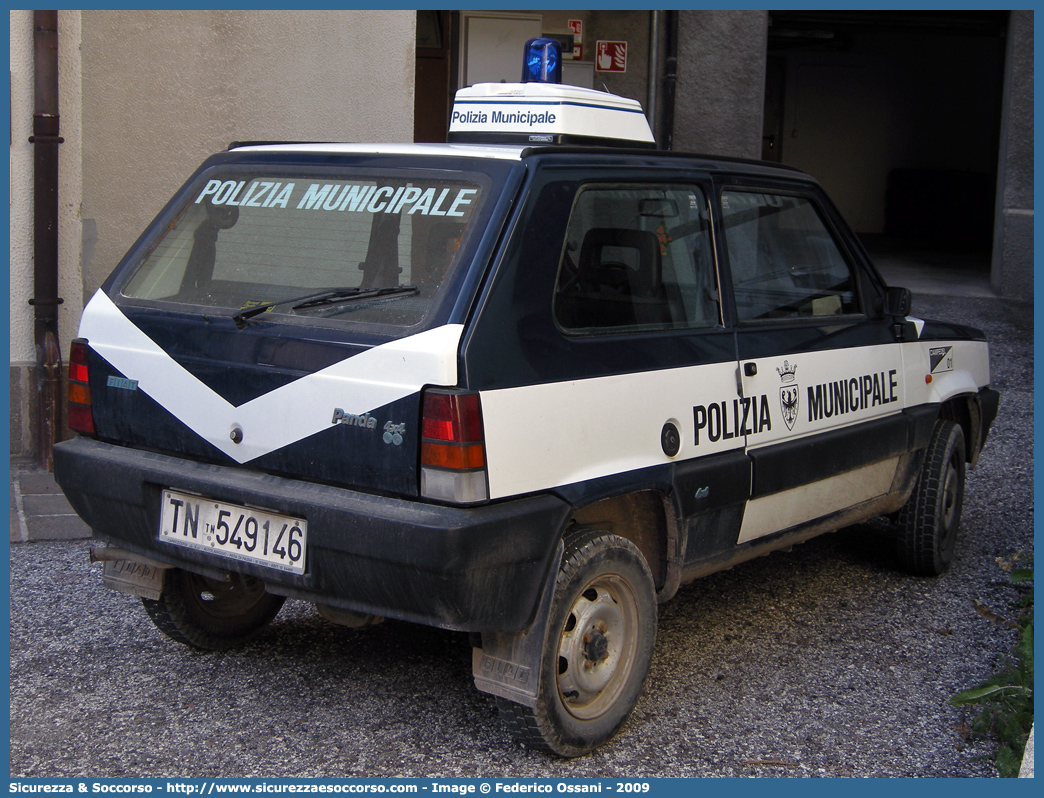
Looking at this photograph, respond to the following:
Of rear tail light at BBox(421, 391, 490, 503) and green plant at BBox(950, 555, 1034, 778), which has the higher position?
rear tail light at BBox(421, 391, 490, 503)

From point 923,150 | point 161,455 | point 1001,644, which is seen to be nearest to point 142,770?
point 161,455

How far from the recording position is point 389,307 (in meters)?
2.98

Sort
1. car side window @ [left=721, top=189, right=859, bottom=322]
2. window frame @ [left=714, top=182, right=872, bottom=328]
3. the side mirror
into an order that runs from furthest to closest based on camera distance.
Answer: the side mirror
car side window @ [left=721, top=189, right=859, bottom=322]
window frame @ [left=714, top=182, right=872, bottom=328]

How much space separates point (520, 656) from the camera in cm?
302

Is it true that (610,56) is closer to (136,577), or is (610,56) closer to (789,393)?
(789,393)

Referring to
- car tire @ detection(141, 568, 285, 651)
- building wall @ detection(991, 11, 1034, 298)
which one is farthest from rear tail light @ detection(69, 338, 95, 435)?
building wall @ detection(991, 11, 1034, 298)

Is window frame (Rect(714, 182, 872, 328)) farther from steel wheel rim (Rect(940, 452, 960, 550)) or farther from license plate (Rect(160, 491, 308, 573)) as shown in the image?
license plate (Rect(160, 491, 308, 573))

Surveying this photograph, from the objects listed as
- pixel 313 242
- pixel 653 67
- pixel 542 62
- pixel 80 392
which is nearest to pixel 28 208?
pixel 80 392

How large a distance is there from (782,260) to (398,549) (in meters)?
2.06

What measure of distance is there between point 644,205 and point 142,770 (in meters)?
2.20

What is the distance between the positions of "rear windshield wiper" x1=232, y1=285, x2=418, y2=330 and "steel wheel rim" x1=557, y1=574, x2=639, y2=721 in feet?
3.21

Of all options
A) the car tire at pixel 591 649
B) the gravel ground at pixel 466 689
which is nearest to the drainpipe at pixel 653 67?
the gravel ground at pixel 466 689

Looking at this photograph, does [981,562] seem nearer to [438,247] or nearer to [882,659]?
[882,659]

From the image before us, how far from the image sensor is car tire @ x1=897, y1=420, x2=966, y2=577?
4.84 m
